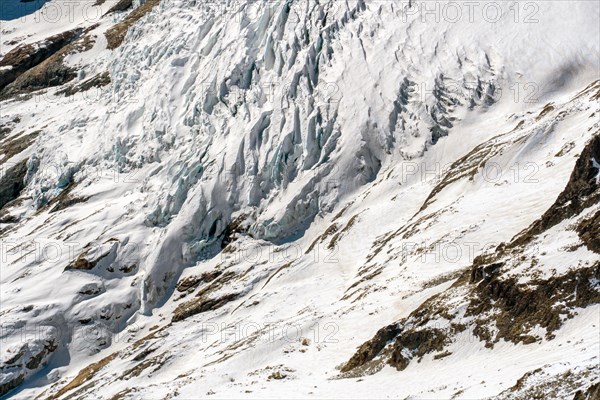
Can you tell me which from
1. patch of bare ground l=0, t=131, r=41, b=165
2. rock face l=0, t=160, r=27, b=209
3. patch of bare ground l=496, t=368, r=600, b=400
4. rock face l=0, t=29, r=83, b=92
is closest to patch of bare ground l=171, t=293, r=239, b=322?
patch of bare ground l=496, t=368, r=600, b=400

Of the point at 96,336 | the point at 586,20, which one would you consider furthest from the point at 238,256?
the point at 586,20

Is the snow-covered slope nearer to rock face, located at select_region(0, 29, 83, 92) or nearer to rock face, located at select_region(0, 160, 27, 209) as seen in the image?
rock face, located at select_region(0, 160, 27, 209)

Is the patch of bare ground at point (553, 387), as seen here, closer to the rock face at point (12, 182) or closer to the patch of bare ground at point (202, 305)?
the patch of bare ground at point (202, 305)

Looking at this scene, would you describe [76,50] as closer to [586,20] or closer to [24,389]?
[24,389]

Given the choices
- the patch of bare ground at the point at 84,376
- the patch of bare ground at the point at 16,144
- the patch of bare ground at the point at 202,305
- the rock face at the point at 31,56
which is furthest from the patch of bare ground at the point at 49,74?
the patch of bare ground at the point at 84,376

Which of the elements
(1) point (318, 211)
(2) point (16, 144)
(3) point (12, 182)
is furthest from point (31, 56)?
(1) point (318, 211)

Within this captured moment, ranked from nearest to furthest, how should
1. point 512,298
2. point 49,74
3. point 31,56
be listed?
point 512,298, point 49,74, point 31,56

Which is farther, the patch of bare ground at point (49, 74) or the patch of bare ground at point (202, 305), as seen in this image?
the patch of bare ground at point (49, 74)

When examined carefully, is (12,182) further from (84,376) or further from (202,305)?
(202,305)
